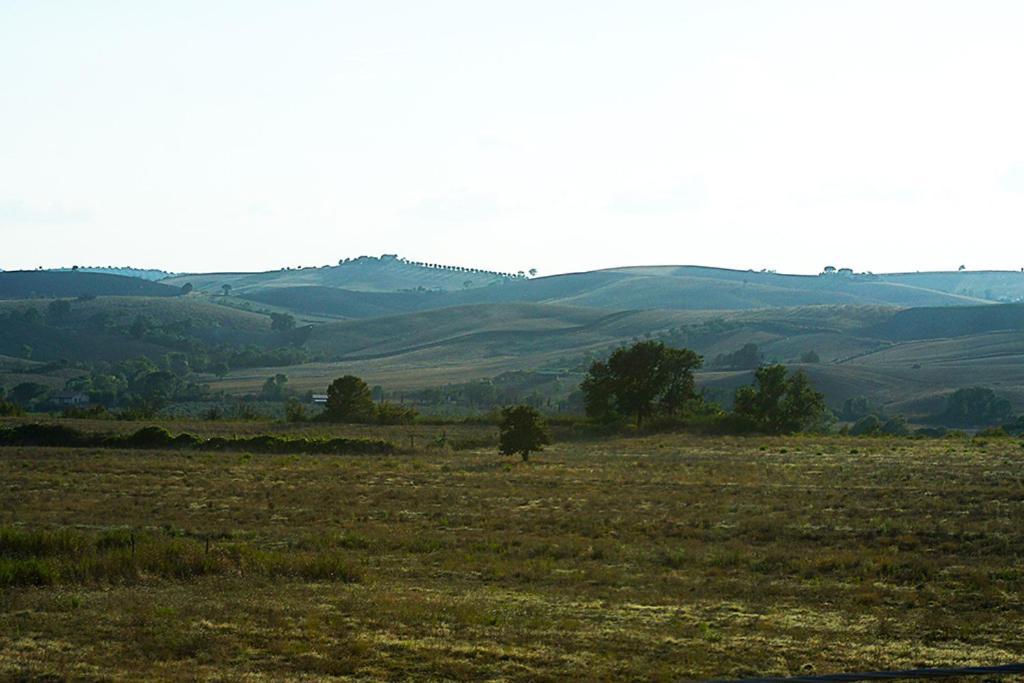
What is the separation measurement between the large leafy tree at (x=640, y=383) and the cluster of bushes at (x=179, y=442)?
794 inches

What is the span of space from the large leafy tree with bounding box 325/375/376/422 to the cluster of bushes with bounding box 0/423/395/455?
22.5m

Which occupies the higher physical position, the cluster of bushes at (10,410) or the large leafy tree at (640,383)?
the large leafy tree at (640,383)

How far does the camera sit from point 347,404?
85.3 metres

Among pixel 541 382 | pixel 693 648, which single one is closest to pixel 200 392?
pixel 541 382

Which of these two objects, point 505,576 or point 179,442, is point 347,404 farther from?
point 505,576

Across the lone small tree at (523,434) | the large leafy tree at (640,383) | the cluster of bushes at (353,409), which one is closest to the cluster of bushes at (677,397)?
the large leafy tree at (640,383)

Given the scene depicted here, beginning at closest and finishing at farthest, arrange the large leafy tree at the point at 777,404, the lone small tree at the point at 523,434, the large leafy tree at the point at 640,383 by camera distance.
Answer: the lone small tree at the point at 523,434 → the large leafy tree at the point at 777,404 → the large leafy tree at the point at 640,383

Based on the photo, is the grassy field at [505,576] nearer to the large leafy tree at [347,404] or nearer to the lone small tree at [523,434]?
the lone small tree at [523,434]

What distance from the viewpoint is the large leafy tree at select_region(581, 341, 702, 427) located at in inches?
3059

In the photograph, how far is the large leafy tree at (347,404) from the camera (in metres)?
85.1

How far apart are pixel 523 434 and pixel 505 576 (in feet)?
110

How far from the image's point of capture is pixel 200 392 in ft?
534

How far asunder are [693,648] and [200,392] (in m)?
153

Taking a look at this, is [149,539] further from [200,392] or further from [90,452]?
[200,392]
